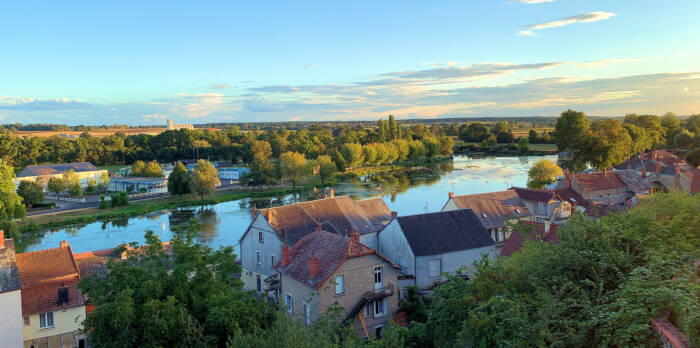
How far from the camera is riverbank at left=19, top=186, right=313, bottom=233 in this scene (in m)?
41.1

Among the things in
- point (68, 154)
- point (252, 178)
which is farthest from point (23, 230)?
point (68, 154)

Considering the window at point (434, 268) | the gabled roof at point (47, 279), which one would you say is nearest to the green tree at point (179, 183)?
the gabled roof at point (47, 279)

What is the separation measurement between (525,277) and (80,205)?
53.7 m

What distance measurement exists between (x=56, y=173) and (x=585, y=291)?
2836 inches

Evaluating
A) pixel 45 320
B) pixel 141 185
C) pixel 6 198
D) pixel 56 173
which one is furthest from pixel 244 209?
pixel 56 173

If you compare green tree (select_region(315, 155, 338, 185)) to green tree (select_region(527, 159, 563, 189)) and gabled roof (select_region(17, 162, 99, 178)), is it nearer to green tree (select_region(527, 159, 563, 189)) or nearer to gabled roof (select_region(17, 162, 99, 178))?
green tree (select_region(527, 159, 563, 189))

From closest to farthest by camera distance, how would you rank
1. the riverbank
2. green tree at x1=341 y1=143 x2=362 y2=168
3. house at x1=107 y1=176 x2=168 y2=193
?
the riverbank
house at x1=107 y1=176 x2=168 y2=193
green tree at x1=341 y1=143 x2=362 y2=168

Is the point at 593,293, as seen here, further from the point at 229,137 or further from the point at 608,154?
the point at 229,137

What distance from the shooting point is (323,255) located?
51.6ft

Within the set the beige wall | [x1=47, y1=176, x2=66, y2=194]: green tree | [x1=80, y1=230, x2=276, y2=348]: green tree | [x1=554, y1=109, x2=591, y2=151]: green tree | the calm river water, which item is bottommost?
the calm river water

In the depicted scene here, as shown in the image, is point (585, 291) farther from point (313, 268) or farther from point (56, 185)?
point (56, 185)

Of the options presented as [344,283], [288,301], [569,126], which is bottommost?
[288,301]

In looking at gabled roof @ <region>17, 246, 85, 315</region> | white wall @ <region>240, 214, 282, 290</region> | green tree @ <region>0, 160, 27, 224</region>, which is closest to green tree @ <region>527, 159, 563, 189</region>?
white wall @ <region>240, 214, 282, 290</region>

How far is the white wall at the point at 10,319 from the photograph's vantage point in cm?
1355
